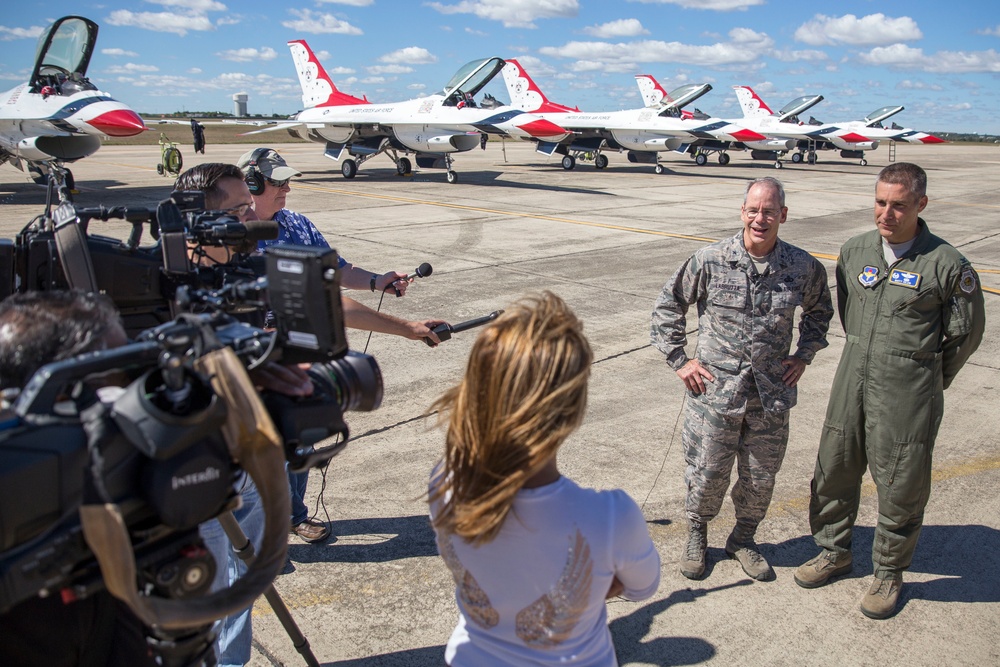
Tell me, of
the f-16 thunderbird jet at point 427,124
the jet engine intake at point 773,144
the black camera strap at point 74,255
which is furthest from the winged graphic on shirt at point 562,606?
the jet engine intake at point 773,144

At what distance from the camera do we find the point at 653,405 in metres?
5.33

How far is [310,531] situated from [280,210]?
5.28 ft

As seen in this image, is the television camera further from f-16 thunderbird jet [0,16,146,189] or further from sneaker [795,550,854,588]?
f-16 thunderbird jet [0,16,146,189]

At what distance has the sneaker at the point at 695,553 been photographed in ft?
11.1

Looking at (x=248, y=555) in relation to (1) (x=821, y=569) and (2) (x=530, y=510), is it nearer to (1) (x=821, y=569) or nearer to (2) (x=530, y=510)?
(2) (x=530, y=510)

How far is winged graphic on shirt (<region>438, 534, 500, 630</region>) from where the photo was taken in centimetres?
151

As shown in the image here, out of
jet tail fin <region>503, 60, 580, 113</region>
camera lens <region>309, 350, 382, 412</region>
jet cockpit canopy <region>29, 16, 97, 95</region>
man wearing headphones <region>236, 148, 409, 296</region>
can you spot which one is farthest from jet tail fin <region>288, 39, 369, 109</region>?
camera lens <region>309, 350, 382, 412</region>

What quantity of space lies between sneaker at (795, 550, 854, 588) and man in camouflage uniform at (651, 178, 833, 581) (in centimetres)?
15

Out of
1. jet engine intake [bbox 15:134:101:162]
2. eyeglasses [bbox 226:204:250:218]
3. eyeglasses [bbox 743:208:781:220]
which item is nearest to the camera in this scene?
eyeglasses [bbox 226:204:250:218]

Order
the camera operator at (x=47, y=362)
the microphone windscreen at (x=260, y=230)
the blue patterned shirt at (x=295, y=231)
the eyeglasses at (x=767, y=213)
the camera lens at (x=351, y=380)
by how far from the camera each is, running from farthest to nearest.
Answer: the blue patterned shirt at (x=295, y=231)
the eyeglasses at (x=767, y=213)
the microphone windscreen at (x=260, y=230)
the camera lens at (x=351, y=380)
the camera operator at (x=47, y=362)

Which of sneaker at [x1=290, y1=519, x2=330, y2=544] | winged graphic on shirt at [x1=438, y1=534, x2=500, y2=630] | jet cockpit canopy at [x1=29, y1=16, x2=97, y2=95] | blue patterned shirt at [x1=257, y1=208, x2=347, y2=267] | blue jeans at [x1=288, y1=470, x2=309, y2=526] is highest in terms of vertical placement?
jet cockpit canopy at [x1=29, y1=16, x2=97, y2=95]

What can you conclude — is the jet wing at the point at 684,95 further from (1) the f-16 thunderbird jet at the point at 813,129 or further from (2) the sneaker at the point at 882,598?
(2) the sneaker at the point at 882,598

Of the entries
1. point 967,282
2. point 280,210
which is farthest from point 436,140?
point 967,282

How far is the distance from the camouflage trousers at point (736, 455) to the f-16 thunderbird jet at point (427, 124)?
19003 millimetres
